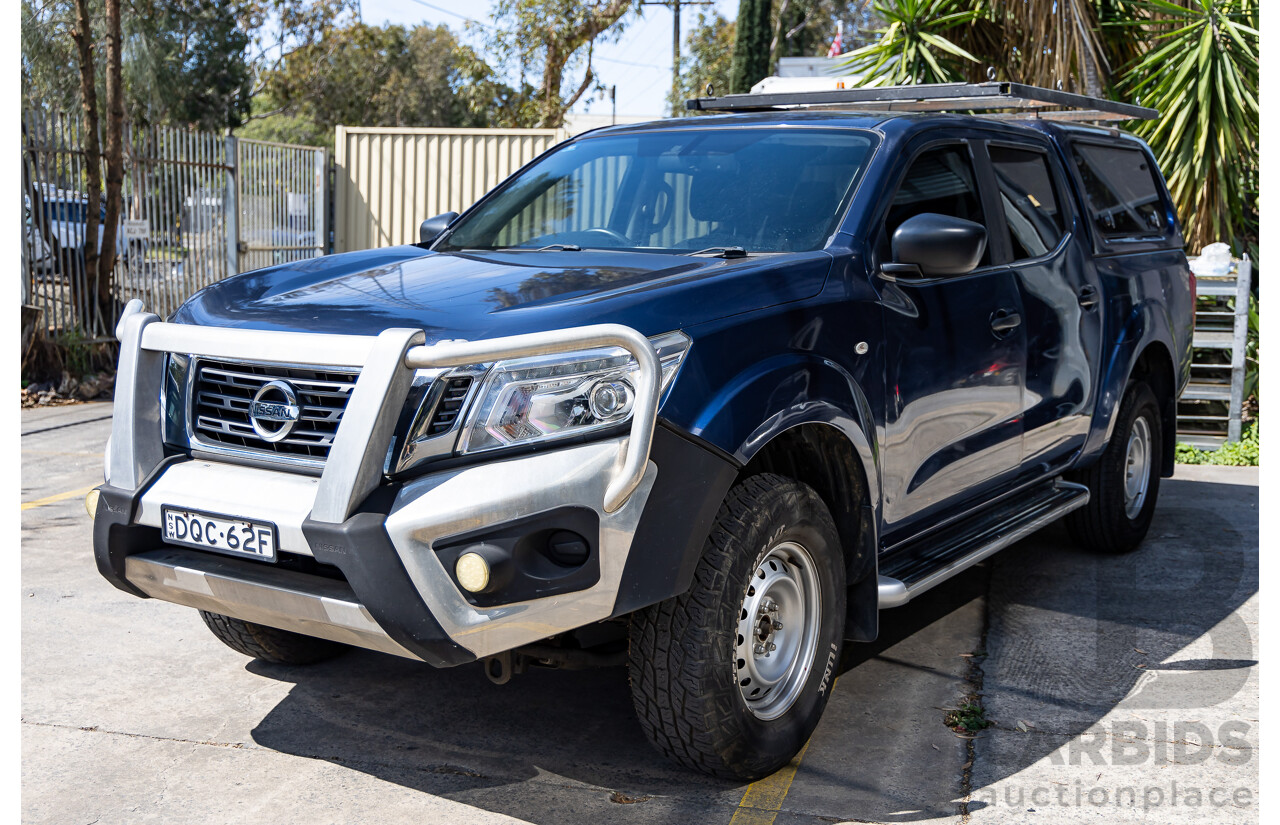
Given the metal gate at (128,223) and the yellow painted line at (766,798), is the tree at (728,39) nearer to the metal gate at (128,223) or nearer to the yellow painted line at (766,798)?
the metal gate at (128,223)

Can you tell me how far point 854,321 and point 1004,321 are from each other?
3.41 feet

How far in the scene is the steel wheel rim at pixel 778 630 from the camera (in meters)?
3.33

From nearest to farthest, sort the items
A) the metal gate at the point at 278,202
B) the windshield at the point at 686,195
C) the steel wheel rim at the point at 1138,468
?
1. the windshield at the point at 686,195
2. the steel wheel rim at the point at 1138,468
3. the metal gate at the point at 278,202

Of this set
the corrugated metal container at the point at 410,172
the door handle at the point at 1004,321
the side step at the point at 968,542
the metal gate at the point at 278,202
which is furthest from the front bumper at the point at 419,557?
the corrugated metal container at the point at 410,172

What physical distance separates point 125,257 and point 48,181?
1.22 metres

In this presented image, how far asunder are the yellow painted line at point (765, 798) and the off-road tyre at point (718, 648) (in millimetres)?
42

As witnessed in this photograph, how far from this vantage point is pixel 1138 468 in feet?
20.0

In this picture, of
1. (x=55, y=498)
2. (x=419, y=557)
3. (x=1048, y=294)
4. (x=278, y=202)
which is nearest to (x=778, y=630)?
(x=419, y=557)

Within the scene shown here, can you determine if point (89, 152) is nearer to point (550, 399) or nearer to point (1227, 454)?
point (550, 399)

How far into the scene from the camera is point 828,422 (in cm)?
342

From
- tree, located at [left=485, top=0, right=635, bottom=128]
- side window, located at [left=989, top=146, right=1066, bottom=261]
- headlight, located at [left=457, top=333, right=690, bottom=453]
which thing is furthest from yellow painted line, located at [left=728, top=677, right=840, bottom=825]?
tree, located at [left=485, top=0, right=635, bottom=128]

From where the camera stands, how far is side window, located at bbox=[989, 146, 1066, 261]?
475 cm

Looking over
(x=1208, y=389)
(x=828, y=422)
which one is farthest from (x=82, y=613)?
(x=1208, y=389)

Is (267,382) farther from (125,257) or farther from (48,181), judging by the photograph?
(125,257)
